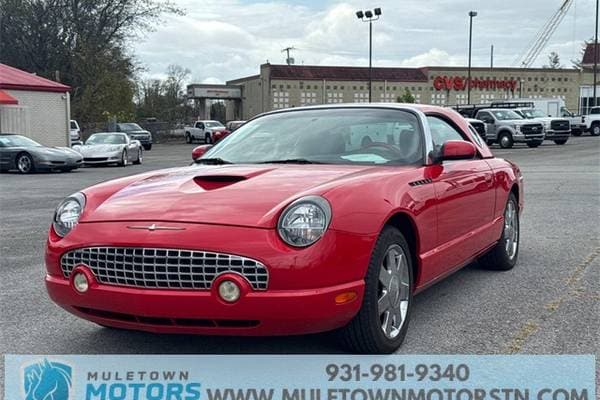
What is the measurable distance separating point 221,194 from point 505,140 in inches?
1184

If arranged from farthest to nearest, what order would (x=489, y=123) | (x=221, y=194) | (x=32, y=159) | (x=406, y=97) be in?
(x=406, y=97) → (x=489, y=123) → (x=32, y=159) → (x=221, y=194)

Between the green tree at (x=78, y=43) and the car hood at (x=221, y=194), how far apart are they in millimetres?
41927

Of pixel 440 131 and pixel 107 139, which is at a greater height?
pixel 440 131

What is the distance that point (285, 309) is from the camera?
348 cm

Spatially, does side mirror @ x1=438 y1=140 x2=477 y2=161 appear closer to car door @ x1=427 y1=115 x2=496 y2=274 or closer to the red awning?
car door @ x1=427 y1=115 x2=496 y2=274

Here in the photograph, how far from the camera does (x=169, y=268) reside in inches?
140

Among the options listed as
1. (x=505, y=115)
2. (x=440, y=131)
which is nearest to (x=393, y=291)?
(x=440, y=131)

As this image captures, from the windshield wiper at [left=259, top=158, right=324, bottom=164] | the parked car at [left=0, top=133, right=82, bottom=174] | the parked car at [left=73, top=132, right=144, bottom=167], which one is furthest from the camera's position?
the parked car at [left=73, top=132, right=144, bottom=167]


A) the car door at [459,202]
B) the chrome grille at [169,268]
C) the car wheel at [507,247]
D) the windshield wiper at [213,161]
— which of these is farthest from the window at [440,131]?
the chrome grille at [169,268]

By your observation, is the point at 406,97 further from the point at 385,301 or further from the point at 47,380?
the point at 47,380

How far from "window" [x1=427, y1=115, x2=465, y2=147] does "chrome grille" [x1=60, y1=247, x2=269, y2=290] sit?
2177 mm

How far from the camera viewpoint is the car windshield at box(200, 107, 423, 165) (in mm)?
4840

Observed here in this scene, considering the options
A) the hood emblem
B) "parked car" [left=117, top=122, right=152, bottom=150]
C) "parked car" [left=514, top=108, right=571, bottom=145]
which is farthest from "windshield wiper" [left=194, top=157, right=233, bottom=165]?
"parked car" [left=117, top=122, right=152, bottom=150]

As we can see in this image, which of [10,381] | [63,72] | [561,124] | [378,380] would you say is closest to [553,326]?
[378,380]
